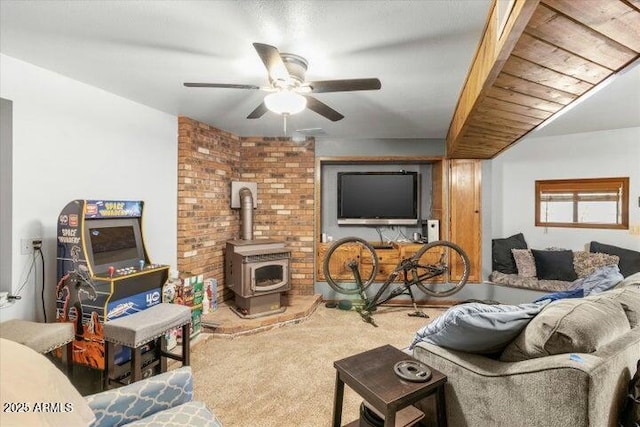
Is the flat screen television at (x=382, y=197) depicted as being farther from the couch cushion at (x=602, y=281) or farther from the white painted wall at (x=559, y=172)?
the couch cushion at (x=602, y=281)

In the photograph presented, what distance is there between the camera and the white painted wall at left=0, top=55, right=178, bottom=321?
2252mm

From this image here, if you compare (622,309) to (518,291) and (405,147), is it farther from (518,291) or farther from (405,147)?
(405,147)

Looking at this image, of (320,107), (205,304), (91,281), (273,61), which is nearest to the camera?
(273,61)

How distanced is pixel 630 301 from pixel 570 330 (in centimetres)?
71

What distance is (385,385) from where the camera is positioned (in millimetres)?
1467

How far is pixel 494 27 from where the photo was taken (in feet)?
5.19

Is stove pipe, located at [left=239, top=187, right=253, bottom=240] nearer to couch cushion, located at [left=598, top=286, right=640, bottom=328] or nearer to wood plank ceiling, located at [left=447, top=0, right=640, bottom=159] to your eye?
wood plank ceiling, located at [left=447, top=0, right=640, bottom=159]

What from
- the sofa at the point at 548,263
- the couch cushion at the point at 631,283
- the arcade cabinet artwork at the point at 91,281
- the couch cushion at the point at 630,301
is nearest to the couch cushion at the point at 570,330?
the couch cushion at the point at 630,301

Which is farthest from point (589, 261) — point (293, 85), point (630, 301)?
point (293, 85)

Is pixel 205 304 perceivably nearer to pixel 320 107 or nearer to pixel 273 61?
pixel 320 107

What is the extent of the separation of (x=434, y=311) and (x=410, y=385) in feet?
10.2

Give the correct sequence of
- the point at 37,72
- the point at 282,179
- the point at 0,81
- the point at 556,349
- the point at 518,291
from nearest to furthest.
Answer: the point at 556,349, the point at 0,81, the point at 37,72, the point at 518,291, the point at 282,179

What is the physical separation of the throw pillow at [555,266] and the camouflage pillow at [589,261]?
Answer: 0.05 m

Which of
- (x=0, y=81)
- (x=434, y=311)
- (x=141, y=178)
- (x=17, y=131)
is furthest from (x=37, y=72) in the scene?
(x=434, y=311)
